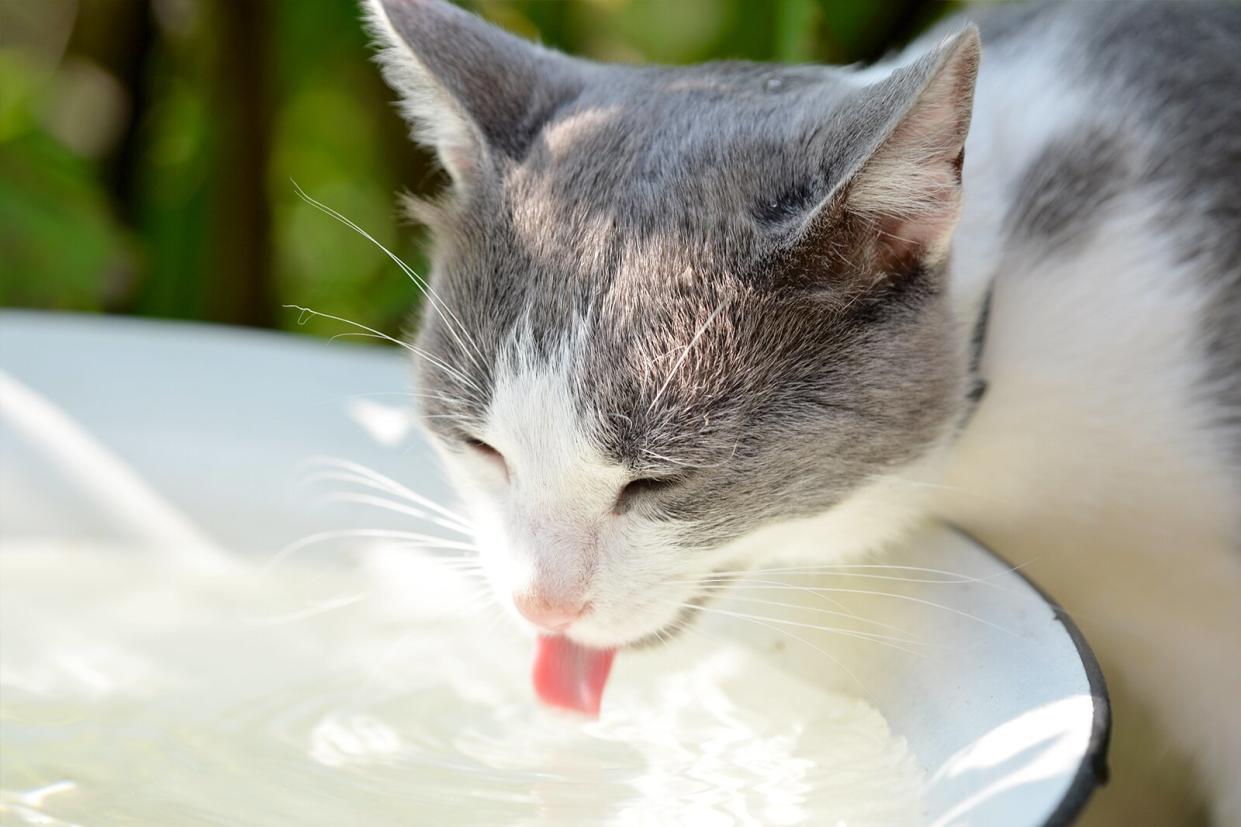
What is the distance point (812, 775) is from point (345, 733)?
400 millimetres

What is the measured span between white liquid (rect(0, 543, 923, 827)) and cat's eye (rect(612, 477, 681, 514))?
22cm

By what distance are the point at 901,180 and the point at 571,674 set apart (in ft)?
1.64

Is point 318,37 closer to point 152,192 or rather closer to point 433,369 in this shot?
point 152,192

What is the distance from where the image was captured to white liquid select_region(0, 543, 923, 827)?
1000mm

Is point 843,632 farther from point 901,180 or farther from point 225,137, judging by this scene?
point 225,137

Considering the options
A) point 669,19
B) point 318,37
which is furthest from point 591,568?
point 318,37

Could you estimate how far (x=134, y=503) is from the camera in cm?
142

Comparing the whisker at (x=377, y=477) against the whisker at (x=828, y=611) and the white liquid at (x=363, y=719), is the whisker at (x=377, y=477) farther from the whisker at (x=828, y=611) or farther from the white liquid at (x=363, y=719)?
the whisker at (x=828, y=611)

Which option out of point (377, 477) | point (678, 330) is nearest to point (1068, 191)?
point (678, 330)

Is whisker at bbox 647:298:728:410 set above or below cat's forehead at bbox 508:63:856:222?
below

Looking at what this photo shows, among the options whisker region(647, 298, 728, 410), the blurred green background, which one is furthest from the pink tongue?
the blurred green background

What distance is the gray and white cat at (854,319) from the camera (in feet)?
3.38

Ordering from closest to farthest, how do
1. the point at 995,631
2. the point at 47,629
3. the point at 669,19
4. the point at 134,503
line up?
the point at 995,631 < the point at 47,629 < the point at 134,503 < the point at 669,19

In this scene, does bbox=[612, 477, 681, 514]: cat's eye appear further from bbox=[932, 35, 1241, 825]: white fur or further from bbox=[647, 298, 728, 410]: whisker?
bbox=[932, 35, 1241, 825]: white fur
